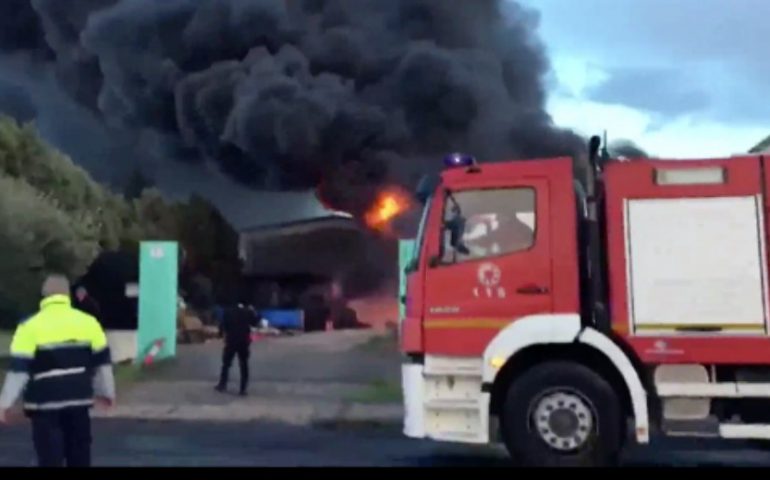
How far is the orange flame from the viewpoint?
93.2 feet

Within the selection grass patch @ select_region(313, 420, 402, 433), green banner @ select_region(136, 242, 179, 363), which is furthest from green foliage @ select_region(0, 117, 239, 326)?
grass patch @ select_region(313, 420, 402, 433)

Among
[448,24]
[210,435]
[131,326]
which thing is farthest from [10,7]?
[210,435]

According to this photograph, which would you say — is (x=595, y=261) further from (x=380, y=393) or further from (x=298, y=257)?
(x=298, y=257)

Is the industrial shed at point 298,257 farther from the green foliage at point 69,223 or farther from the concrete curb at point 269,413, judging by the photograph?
the concrete curb at point 269,413

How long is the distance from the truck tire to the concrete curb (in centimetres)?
→ 437

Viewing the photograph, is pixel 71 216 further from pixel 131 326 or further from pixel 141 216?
pixel 131 326

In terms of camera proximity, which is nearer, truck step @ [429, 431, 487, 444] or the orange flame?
truck step @ [429, 431, 487, 444]

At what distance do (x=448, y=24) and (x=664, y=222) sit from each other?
3041 centimetres

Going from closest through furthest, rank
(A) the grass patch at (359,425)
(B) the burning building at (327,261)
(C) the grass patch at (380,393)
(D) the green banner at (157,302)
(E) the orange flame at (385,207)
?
(A) the grass patch at (359,425)
(C) the grass patch at (380,393)
(D) the green banner at (157,302)
(B) the burning building at (327,261)
(E) the orange flame at (385,207)

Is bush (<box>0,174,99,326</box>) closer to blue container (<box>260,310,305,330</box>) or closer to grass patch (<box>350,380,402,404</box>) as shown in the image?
blue container (<box>260,310,305,330</box>)

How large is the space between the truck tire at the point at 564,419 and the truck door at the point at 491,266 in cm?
50

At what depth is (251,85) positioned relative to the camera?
108 ft

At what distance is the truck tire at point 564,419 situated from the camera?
22.9 feet

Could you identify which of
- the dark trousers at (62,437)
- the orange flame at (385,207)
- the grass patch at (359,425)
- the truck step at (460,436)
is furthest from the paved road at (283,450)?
the orange flame at (385,207)
